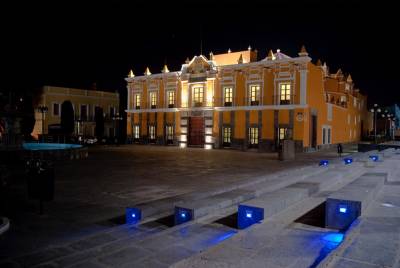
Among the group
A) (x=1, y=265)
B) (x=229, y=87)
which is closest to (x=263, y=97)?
(x=229, y=87)

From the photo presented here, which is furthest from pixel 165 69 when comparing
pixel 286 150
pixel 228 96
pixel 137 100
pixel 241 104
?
pixel 286 150

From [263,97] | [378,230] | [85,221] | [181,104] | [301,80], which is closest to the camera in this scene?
[378,230]

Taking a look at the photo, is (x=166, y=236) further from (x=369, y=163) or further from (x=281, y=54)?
(x=281, y=54)

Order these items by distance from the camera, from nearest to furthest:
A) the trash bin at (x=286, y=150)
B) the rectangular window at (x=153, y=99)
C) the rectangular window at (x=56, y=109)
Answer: the trash bin at (x=286, y=150) < the rectangular window at (x=153, y=99) < the rectangular window at (x=56, y=109)

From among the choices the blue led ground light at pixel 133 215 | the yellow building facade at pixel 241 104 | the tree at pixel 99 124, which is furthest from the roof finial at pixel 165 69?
the blue led ground light at pixel 133 215

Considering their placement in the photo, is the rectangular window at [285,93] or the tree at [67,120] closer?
the rectangular window at [285,93]

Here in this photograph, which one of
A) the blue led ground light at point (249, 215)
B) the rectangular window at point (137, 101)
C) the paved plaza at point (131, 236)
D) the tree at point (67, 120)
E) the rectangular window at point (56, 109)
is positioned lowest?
the paved plaza at point (131, 236)

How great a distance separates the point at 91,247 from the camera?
17.4 ft

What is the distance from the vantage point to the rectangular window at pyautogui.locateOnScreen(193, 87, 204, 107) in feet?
106

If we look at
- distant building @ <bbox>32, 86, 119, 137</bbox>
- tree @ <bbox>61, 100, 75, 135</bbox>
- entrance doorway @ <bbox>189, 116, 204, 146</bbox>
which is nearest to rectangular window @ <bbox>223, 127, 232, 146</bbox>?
entrance doorway @ <bbox>189, 116, 204, 146</bbox>

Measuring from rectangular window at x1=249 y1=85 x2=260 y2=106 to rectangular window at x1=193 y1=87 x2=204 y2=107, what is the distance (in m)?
4.95

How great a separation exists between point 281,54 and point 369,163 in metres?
17.5

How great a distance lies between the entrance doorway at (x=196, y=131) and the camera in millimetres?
32625

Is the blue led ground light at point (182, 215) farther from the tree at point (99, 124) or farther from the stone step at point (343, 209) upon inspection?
the tree at point (99, 124)
